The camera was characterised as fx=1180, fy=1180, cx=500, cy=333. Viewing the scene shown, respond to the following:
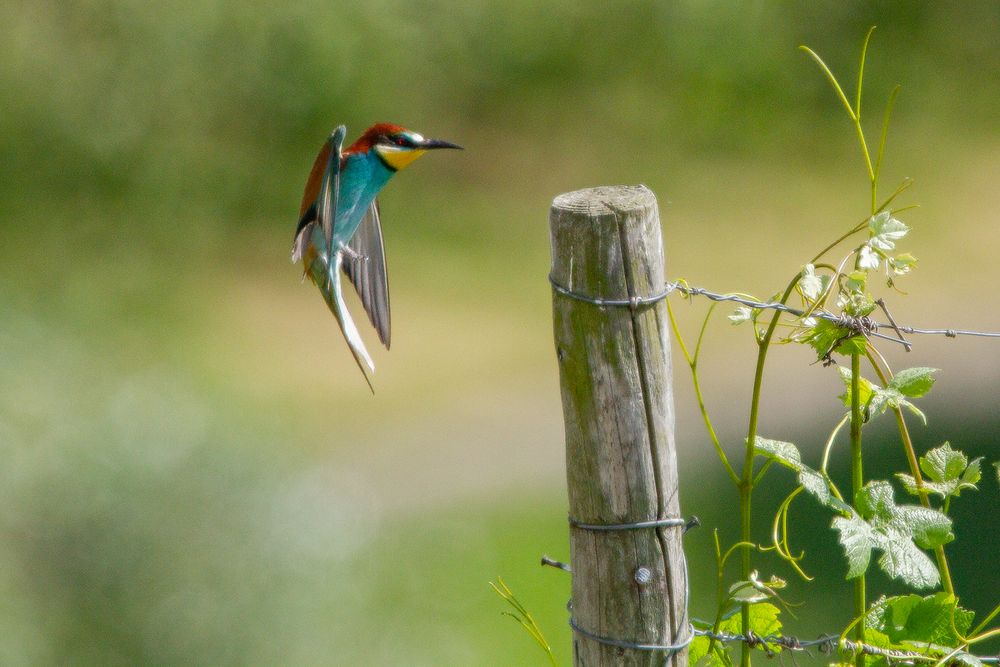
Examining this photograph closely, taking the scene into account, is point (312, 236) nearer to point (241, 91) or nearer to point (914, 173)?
point (241, 91)

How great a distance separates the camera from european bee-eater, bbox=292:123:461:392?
2055 millimetres

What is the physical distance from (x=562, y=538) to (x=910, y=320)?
7.51 feet

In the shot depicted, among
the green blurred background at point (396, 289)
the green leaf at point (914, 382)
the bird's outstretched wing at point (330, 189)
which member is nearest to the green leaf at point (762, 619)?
the green leaf at point (914, 382)

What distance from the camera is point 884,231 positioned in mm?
1488

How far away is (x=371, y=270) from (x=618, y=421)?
92 centimetres

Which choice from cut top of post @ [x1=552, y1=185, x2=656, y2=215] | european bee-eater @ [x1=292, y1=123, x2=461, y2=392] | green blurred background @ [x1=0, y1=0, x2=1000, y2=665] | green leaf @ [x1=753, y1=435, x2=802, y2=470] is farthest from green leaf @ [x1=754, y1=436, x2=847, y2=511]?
green blurred background @ [x1=0, y1=0, x2=1000, y2=665]

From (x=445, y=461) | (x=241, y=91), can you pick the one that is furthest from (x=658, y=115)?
(x=445, y=461)

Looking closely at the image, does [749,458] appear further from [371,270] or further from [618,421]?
[371,270]

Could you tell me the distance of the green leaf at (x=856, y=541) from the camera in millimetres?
1425

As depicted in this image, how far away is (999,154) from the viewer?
7.61m

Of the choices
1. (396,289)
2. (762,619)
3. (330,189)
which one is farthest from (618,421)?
(396,289)

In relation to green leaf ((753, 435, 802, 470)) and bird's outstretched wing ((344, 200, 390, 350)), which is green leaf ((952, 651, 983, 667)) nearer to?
green leaf ((753, 435, 802, 470))

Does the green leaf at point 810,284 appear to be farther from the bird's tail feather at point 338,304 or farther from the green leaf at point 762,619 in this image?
the bird's tail feather at point 338,304

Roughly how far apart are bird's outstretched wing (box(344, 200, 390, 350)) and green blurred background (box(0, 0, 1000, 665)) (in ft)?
2.82
